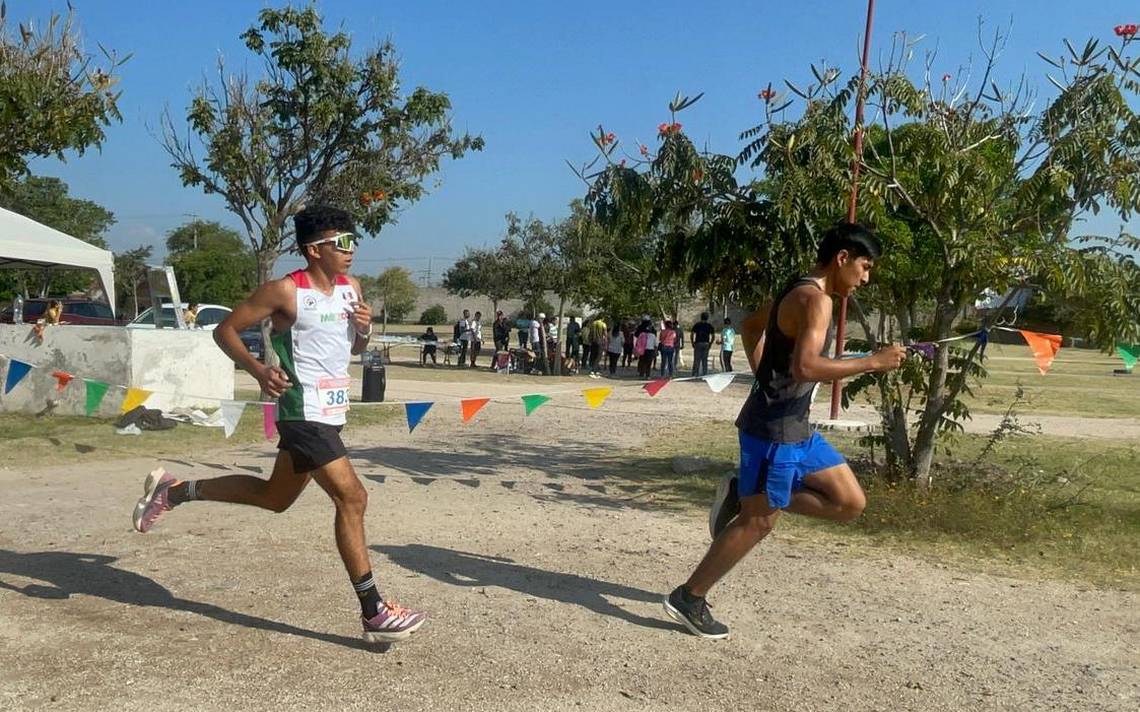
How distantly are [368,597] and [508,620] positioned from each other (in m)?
0.71

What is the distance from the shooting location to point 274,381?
420 centimetres

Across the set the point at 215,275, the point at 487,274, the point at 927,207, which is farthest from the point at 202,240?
the point at 927,207

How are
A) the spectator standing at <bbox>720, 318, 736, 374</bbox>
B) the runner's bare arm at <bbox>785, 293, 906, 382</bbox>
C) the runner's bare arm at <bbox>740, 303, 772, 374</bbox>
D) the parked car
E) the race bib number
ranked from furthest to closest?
the spectator standing at <bbox>720, 318, 736, 374</bbox> < the parked car < the runner's bare arm at <bbox>740, 303, 772, 374</bbox> < the race bib number < the runner's bare arm at <bbox>785, 293, 906, 382</bbox>

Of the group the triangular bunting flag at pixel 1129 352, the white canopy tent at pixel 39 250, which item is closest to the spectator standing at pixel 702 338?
the white canopy tent at pixel 39 250

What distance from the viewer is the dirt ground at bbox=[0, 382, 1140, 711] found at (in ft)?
12.6

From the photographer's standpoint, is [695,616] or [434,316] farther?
[434,316]

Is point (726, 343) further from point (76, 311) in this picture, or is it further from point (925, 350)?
point (925, 350)

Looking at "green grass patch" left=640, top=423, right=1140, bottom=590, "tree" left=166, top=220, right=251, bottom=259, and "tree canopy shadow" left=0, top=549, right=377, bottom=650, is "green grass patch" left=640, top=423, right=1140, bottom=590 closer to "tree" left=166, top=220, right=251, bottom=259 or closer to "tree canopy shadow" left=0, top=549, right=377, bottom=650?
"tree canopy shadow" left=0, top=549, right=377, bottom=650

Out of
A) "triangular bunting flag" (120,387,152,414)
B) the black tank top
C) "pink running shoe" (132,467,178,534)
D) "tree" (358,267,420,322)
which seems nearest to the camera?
the black tank top

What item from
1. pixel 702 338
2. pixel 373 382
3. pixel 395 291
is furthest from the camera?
pixel 395 291

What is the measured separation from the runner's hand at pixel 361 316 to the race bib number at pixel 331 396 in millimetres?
278

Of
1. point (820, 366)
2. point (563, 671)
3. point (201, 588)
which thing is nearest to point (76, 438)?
point (201, 588)

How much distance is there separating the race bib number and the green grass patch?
327cm

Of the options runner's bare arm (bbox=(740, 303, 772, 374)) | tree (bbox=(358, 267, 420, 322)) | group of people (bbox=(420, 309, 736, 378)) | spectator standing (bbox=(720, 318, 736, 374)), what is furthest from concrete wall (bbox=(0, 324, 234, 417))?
tree (bbox=(358, 267, 420, 322))
